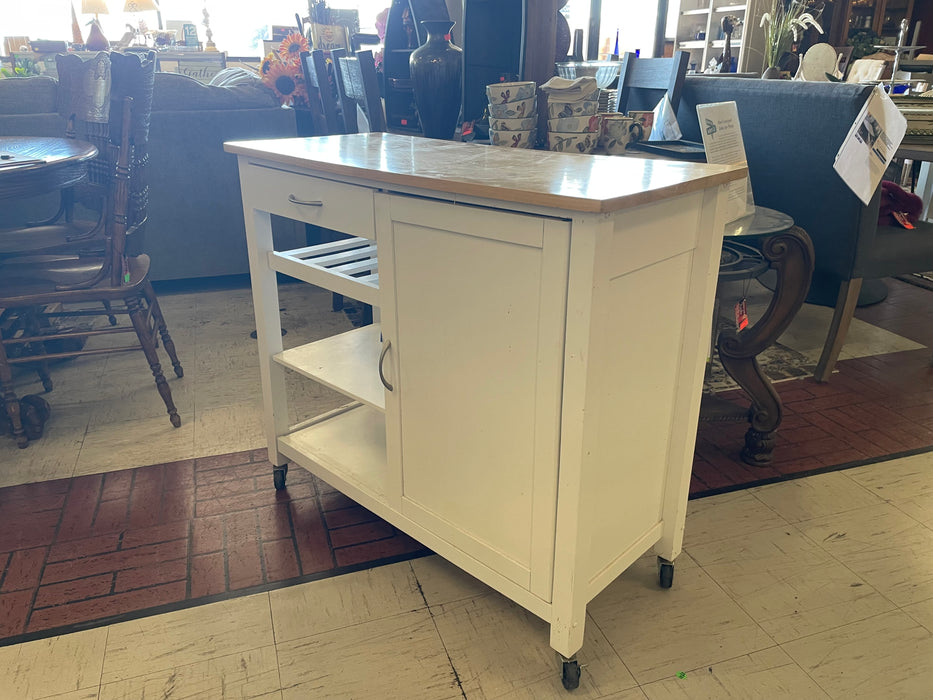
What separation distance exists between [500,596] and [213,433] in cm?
111

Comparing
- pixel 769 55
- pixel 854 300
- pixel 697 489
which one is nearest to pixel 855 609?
pixel 697 489

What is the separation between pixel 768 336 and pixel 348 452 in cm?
113

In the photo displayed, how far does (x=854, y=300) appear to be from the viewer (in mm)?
2371

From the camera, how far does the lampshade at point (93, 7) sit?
7.04 m

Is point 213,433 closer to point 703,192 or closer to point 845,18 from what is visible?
point 703,192

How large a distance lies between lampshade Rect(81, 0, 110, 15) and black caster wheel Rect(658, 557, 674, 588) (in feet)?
26.1

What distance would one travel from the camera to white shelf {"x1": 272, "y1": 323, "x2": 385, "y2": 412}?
1.53 meters

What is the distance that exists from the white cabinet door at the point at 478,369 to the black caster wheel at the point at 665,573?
1.24 feet

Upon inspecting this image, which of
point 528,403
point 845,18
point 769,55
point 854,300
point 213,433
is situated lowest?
point 213,433

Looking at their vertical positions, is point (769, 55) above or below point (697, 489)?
above

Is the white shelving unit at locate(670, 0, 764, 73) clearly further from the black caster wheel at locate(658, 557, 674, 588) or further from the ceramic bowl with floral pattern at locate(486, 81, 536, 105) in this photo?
the black caster wheel at locate(658, 557, 674, 588)

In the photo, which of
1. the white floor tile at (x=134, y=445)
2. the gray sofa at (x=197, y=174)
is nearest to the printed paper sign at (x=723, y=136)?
the white floor tile at (x=134, y=445)

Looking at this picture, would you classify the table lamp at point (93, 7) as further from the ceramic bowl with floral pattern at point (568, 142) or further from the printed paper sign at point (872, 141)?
the printed paper sign at point (872, 141)

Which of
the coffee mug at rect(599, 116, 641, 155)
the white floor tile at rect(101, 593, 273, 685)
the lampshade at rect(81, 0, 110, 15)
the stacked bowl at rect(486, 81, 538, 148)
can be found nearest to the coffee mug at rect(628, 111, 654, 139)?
the coffee mug at rect(599, 116, 641, 155)
